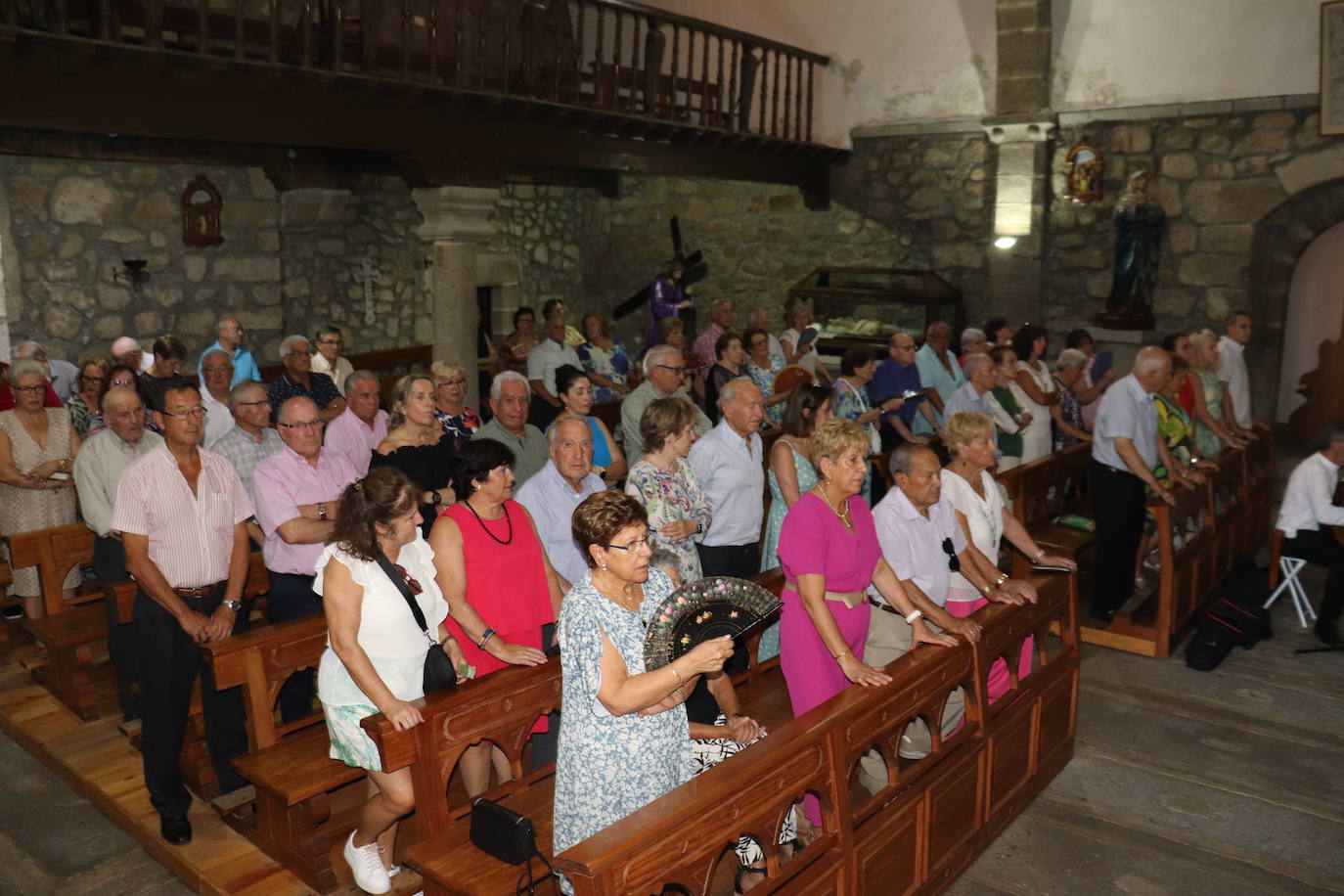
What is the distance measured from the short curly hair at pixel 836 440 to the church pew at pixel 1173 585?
3.10m

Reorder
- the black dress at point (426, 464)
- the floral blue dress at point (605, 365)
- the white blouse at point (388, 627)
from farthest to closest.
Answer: the floral blue dress at point (605, 365), the black dress at point (426, 464), the white blouse at point (388, 627)

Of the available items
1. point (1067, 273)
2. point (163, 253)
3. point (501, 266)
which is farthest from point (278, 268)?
point (1067, 273)

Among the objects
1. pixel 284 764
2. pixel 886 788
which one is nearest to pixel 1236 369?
pixel 886 788

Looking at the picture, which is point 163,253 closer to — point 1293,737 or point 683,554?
point 683,554

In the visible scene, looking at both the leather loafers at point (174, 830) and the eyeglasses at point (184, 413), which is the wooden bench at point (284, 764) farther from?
the eyeglasses at point (184, 413)

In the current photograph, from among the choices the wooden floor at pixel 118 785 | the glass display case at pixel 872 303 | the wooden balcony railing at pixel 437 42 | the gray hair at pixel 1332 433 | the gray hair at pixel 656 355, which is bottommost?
the wooden floor at pixel 118 785

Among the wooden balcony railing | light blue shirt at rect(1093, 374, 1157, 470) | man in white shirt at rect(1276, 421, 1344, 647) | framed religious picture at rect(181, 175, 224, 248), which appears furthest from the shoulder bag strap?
framed religious picture at rect(181, 175, 224, 248)

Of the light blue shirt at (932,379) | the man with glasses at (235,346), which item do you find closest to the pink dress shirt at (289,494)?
the man with glasses at (235,346)

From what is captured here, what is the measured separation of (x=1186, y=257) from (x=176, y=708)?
34.7 feet

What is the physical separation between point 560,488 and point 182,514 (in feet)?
4.59

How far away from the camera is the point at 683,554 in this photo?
454 centimetres

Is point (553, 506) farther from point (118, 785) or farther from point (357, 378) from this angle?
point (118, 785)

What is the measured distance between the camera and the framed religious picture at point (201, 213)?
994cm

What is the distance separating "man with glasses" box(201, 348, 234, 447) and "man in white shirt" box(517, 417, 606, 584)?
2938mm
